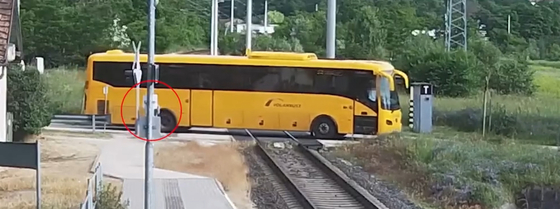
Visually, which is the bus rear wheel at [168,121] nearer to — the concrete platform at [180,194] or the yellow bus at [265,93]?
the yellow bus at [265,93]

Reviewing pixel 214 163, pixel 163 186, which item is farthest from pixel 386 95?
pixel 163 186

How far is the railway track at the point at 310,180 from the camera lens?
16.5 metres

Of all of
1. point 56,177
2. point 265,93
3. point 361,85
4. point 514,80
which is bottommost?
point 56,177

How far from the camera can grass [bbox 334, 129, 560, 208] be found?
58.2 feet

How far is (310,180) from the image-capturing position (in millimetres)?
19641

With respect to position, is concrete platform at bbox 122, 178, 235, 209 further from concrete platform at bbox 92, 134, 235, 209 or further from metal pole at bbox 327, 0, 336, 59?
metal pole at bbox 327, 0, 336, 59

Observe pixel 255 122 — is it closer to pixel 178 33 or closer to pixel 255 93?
pixel 255 93

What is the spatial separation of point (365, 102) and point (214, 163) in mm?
7397

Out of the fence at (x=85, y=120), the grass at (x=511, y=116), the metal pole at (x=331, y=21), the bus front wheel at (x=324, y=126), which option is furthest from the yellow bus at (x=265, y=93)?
the grass at (x=511, y=116)

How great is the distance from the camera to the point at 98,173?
14.3 metres

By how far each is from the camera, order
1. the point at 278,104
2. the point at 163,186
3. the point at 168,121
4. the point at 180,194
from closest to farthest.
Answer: the point at 180,194 → the point at 163,186 → the point at 278,104 → the point at 168,121

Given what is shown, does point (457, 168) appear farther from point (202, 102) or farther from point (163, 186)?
point (202, 102)

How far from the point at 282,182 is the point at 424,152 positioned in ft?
14.6

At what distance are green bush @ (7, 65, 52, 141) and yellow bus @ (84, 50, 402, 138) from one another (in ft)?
12.9
